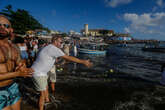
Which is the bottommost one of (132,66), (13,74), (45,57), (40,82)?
(132,66)

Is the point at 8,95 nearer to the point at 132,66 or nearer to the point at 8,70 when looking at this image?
the point at 8,70

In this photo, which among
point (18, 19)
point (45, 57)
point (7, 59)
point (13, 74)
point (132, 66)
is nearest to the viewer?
point (13, 74)

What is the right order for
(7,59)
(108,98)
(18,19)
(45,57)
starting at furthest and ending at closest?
(18,19)
(108,98)
(45,57)
(7,59)

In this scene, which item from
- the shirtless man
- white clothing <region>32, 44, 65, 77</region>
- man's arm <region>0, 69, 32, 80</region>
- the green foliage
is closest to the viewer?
man's arm <region>0, 69, 32, 80</region>

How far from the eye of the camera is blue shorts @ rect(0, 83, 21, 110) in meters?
1.84

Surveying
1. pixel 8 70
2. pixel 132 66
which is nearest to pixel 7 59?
pixel 8 70

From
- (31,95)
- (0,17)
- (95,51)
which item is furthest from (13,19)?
(0,17)

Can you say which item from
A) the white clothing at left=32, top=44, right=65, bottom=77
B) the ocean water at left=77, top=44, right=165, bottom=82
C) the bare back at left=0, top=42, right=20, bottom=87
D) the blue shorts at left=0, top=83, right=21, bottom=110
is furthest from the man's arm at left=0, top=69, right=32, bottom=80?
the ocean water at left=77, top=44, right=165, bottom=82

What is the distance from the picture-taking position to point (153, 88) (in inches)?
254

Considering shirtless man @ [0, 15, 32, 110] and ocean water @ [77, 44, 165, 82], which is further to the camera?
ocean water @ [77, 44, 165, 82]

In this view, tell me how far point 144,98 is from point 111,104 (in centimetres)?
186

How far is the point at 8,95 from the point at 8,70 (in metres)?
0.45

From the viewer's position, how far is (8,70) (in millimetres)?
1889

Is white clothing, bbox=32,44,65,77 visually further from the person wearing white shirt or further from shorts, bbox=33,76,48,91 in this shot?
shorts, bbox=33,76,48,91
